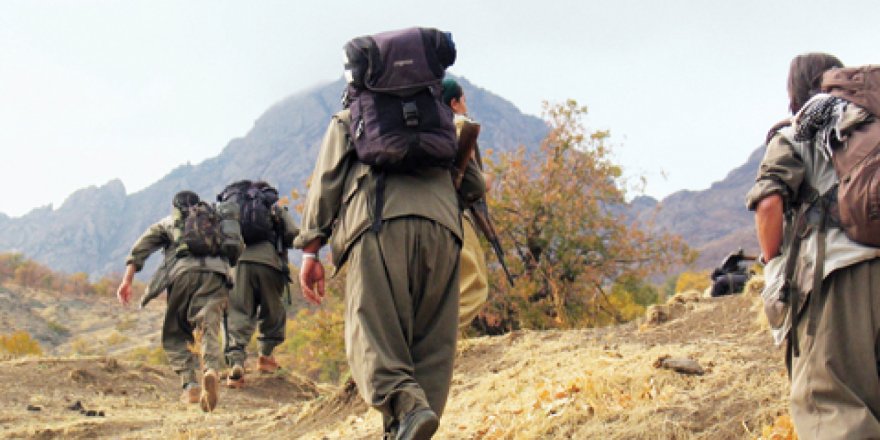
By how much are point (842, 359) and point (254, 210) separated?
781 cm

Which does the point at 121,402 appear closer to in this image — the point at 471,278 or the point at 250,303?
the point at 250,303

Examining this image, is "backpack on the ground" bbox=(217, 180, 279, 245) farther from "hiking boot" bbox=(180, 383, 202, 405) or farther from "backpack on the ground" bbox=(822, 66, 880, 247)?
"backpack on the ground" bbox=(822, 66, 880, 247)

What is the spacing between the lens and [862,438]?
124 inches

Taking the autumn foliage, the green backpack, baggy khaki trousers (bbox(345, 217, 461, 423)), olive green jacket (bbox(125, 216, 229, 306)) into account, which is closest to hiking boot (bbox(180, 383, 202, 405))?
olive green jacket (bbox(125, 216, 229, 306))

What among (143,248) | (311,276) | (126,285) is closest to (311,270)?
(311,276)

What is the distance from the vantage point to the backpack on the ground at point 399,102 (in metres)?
3.97

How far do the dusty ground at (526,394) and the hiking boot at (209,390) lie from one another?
12cm

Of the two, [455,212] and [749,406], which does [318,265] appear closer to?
[455,212]

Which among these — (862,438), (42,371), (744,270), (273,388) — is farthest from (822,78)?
(42,371)

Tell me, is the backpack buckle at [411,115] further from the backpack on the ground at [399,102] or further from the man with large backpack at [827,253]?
the man with large backpack at [827,253]

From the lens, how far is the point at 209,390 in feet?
27.6

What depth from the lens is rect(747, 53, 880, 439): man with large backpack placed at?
3.25m

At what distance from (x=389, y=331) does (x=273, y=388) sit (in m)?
7.43

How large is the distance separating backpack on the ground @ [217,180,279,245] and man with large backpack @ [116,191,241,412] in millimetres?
772
